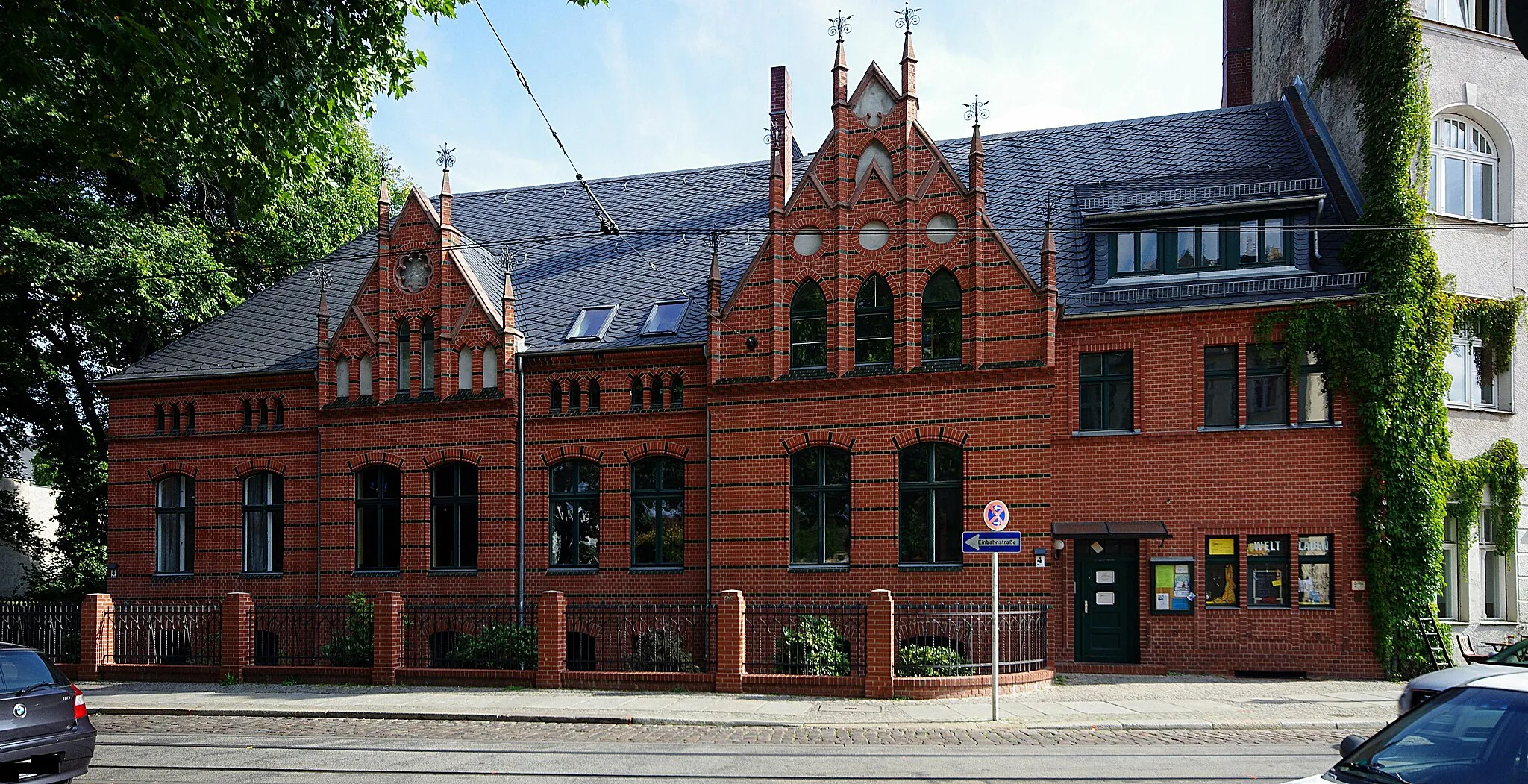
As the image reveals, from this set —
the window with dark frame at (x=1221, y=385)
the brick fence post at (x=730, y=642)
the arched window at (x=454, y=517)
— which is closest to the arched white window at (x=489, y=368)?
the arched window at (x=454, y=517)

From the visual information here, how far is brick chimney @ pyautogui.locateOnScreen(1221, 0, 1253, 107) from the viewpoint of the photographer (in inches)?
1118

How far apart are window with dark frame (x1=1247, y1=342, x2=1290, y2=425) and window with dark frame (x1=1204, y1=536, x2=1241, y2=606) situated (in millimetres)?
2184

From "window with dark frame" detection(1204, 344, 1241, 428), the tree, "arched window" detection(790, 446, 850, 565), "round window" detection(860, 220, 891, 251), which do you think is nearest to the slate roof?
"window with dark frame" detection(1204, 344, 1241, 428)

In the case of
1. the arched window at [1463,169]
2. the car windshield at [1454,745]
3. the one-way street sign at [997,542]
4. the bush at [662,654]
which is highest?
the arched window at [1463,169]

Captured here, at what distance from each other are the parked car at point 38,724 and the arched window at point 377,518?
12920mm

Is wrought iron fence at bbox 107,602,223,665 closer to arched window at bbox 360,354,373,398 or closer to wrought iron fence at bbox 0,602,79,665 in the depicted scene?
wrought iron fence at bbox 0,602,79,665

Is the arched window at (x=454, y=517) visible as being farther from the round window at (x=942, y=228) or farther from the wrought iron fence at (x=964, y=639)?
the round window at (x=942, y=228)

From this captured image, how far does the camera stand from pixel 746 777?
10734 mm

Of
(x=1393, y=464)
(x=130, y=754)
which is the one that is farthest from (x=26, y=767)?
→ (x=1393, y=464)

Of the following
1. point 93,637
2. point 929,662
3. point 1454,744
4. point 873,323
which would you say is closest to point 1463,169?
point 873,323

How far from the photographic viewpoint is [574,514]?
74.9 ft

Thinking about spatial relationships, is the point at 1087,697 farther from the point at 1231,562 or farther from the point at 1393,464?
the point at 1393,464

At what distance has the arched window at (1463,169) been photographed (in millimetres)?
21062

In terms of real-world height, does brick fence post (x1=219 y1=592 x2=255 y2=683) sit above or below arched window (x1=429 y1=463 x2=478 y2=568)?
below
